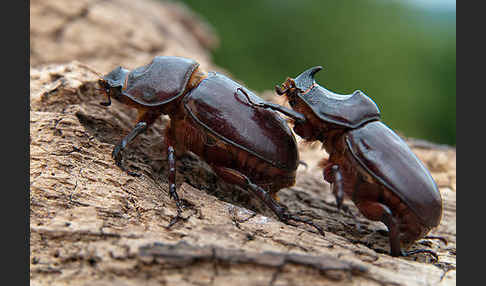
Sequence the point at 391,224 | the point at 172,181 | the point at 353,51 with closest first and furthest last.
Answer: the point at 391,224 < the point at 172,181 < the point at 353,51

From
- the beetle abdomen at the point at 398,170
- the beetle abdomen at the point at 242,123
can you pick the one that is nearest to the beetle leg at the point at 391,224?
the beetle abdomen at the point at 398,170

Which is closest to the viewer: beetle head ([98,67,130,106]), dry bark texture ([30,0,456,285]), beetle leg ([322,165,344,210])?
dry bark texture ([30,0,456,285])

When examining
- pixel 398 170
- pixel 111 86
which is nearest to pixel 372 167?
pixel 398 170

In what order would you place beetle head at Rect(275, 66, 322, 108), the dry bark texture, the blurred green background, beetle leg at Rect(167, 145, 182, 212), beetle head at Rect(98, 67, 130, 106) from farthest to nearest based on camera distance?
the blurred green background, beetle head at Rect(98, 67, 130, 106), beetle head at Rect(275, 66, 322, 108), beetle leg at Rect(167, 145, 182, 212), the dry bark texture

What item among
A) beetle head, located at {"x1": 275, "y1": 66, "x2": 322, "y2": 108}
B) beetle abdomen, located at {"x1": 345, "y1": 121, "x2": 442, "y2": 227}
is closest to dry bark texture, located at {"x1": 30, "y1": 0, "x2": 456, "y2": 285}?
beetle abdomen, located at {"x1": 345, "y1": 121, "x2": 442, "y2": 227}

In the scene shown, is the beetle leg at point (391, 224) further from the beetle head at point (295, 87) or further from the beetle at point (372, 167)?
the beetle head at point (295, 87)

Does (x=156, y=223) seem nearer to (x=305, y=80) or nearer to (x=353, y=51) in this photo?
(x=305, y=80)

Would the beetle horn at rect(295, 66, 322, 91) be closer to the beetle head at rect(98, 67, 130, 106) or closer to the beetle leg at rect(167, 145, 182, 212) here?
the beetle leg at rect(167, 145, 182, 212)
